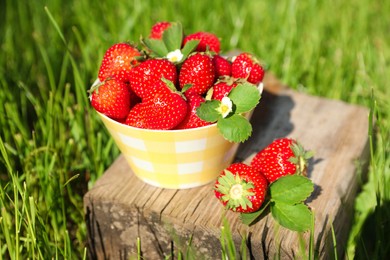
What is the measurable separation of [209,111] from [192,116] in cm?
5

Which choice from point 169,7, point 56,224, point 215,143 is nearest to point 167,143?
point 215,143

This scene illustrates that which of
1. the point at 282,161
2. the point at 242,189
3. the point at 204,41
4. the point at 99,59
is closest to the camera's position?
the point at 242,189

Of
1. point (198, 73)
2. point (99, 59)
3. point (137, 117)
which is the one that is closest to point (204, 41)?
point (198, 73)

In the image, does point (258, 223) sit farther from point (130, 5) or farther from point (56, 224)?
point (130, 5)

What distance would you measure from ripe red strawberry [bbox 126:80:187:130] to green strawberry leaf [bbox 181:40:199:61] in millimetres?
122

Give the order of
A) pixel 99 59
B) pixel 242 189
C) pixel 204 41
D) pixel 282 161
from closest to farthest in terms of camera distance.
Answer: pixel 242 189
pixel 282 161
pixel 204 41
pixel 99 59

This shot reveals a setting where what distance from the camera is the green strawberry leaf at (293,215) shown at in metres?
1.23

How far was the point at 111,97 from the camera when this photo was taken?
4.14 feet

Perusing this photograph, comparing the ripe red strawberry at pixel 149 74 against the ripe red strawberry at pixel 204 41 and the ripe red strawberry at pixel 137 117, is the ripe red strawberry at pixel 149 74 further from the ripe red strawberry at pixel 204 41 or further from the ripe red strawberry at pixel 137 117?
the ripe red strawberry at pixel 204 41

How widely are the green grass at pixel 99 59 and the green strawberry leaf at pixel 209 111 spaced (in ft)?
1.72

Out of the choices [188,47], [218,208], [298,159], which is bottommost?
[218,208]

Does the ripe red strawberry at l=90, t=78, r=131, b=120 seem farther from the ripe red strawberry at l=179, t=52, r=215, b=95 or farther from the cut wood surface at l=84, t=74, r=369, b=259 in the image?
the cut wood surface at l=84, t=74, r=369, b=259

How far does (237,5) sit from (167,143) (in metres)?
1.55

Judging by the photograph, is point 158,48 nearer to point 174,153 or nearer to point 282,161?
point 174,153
